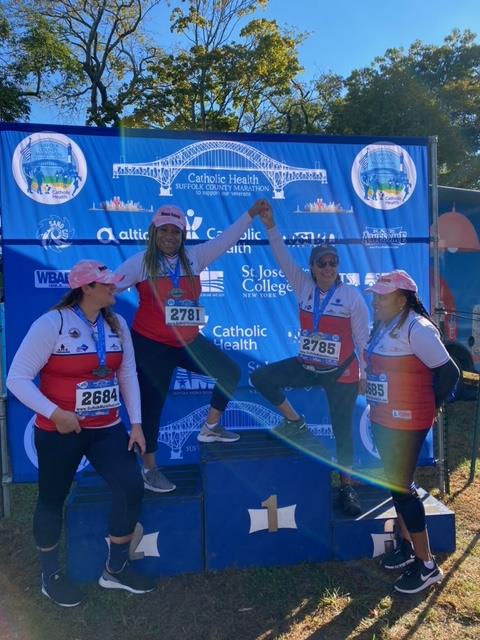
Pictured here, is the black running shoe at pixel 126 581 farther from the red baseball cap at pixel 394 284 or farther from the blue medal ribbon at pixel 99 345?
the red baseball cap at pixel 394 284

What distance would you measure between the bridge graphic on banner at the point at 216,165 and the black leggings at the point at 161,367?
4.82 feet

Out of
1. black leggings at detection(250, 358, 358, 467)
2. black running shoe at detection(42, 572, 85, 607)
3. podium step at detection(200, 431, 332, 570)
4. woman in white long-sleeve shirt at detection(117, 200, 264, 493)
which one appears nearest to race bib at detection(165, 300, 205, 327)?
woman in white long-sleeve shirt at detection(117, 200, 264, 493)

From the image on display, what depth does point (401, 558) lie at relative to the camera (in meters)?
3.21

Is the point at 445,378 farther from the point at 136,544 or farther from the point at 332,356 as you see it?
the point at 136,544

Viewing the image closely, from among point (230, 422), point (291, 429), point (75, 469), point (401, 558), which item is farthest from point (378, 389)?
point (230, 422)

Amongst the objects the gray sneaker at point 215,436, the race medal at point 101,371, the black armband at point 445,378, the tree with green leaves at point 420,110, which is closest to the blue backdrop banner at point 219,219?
the gray sneaker at point 215,436

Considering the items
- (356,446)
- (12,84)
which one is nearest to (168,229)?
(356,446)

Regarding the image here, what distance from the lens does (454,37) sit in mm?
22031

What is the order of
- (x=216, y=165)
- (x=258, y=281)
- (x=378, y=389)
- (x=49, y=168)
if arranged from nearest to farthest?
(x=378, y=389), (x=49, y=168), (x=216, y=165), (x=258, y=281)

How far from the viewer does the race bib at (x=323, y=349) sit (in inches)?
134

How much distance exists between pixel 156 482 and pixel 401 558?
152cm

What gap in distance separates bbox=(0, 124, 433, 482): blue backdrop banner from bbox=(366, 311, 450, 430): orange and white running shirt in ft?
5.35

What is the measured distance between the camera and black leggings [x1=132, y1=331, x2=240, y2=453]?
10.6 feet

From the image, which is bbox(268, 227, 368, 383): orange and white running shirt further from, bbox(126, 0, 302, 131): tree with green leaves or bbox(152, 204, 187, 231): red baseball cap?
bbox(126, 0, 302, 131): tree with green leaves
